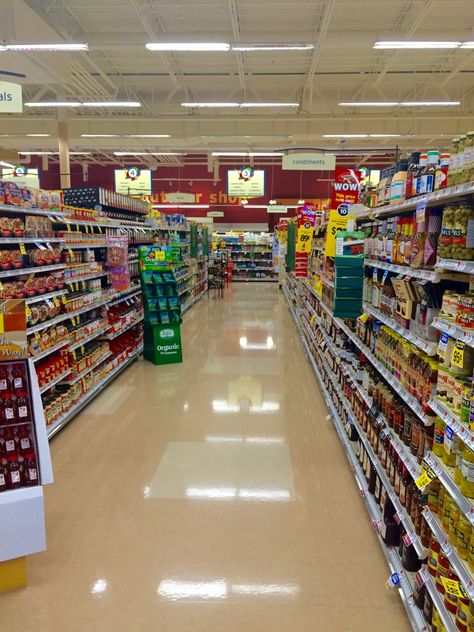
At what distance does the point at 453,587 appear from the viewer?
193 centimetres

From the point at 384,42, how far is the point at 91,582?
786 cm

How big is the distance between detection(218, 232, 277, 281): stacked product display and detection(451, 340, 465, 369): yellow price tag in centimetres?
2207

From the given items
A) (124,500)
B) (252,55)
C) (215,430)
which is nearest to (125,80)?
(252,55)

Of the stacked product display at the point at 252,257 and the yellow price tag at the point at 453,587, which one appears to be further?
the stacked product display at the point at 252,257

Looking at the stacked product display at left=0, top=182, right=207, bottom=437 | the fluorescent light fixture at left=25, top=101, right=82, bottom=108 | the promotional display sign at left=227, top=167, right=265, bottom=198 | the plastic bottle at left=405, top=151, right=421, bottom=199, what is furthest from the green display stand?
the promotional display sign at left=227, top=167, right=265, bottom=198

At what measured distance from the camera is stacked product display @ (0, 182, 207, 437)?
4414 millimetres

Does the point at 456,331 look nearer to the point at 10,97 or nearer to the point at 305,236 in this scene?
the point at 305,236

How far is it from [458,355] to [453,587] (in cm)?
93

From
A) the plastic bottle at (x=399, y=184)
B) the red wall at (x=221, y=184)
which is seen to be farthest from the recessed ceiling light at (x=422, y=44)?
the red wall at (x=221, y=184)

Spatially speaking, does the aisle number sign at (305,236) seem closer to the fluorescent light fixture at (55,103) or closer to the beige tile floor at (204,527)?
the beige tile floor at (204,527)

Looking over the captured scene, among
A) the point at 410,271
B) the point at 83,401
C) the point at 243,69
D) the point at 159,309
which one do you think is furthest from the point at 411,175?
the point at 243,69

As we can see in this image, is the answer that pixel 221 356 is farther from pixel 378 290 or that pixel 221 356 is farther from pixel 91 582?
pixel 91 582

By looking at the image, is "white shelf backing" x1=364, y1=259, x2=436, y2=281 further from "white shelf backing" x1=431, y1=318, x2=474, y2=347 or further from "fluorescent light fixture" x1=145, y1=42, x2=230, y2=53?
"fluorescent light fixture" x1=145, y1=42, x2=230, y2=53

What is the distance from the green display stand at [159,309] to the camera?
763cm
